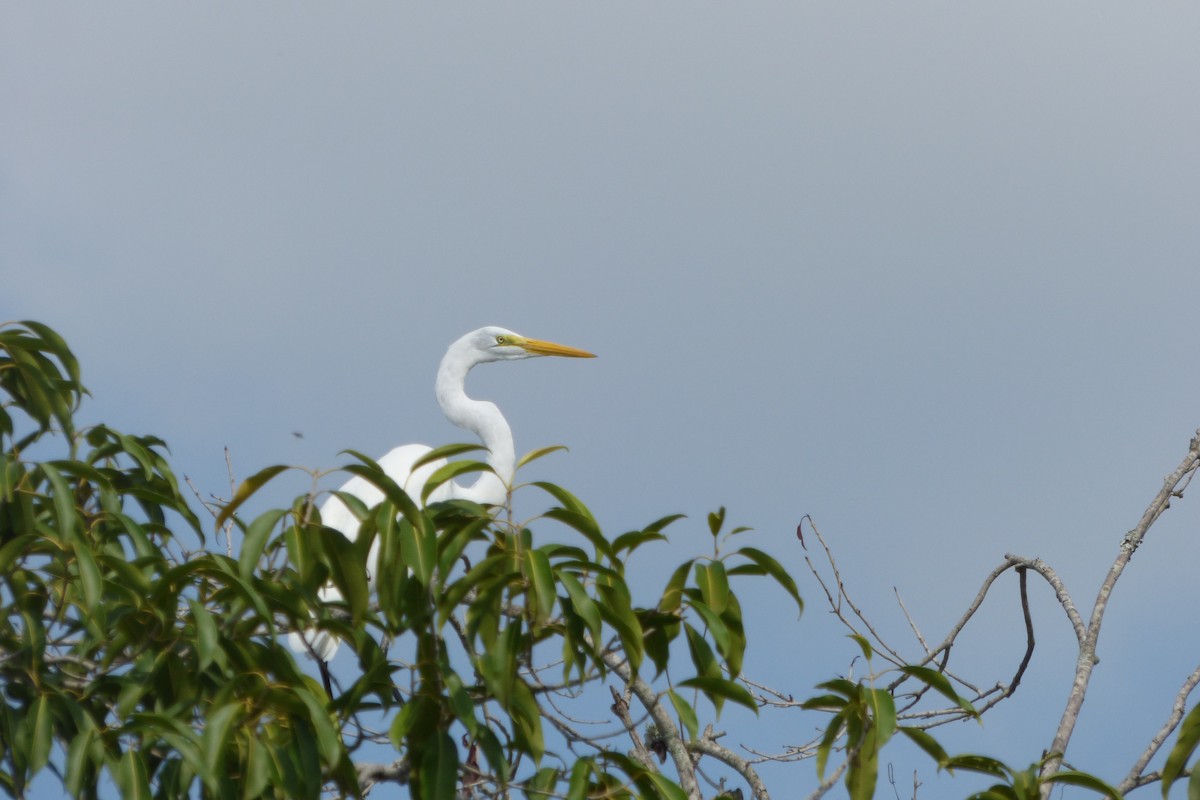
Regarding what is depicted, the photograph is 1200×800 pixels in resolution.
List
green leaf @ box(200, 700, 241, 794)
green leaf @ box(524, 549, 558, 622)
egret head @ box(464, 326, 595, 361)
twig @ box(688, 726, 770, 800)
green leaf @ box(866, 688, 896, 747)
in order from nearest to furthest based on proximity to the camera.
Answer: green leaf @ box(200, 700, 241, 794), green leaf @ box(524, 549, 558, 622), green leaf @ box(866, 688, 896, 747), twig @ box(688, 726, 770, 800), egret head @ box(464, 326, 595, 361)

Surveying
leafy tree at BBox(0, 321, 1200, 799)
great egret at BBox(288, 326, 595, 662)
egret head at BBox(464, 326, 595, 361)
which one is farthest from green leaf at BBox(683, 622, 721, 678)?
egret head at BBox(464, 326, 595, 361)

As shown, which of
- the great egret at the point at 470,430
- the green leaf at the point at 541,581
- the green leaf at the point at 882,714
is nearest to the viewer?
the green leaf at the point at 541,581

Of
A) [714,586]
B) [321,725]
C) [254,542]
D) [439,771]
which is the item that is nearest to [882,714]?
[714,586]

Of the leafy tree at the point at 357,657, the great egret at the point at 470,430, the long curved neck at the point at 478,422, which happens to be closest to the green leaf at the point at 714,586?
the leafy tree at the point at 357,657

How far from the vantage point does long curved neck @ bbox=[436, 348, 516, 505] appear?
6328mm

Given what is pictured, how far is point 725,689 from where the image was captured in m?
2.63

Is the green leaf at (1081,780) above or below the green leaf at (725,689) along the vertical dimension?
below

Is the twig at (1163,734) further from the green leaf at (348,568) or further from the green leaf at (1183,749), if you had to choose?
the green leaf at (348,568)

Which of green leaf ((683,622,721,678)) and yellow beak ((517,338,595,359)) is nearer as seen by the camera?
green leaf ((683,622,721,678))

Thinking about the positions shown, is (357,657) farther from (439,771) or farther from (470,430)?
(470,430)

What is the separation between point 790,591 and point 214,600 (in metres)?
1.09

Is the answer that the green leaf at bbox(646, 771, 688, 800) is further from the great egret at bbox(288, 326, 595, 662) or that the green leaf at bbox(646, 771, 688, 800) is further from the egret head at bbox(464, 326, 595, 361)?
the egret head at bbox(464, 326, 595, 361)

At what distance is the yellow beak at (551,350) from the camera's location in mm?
7523

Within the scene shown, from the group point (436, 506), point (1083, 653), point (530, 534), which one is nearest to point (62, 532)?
point (436, 506)
